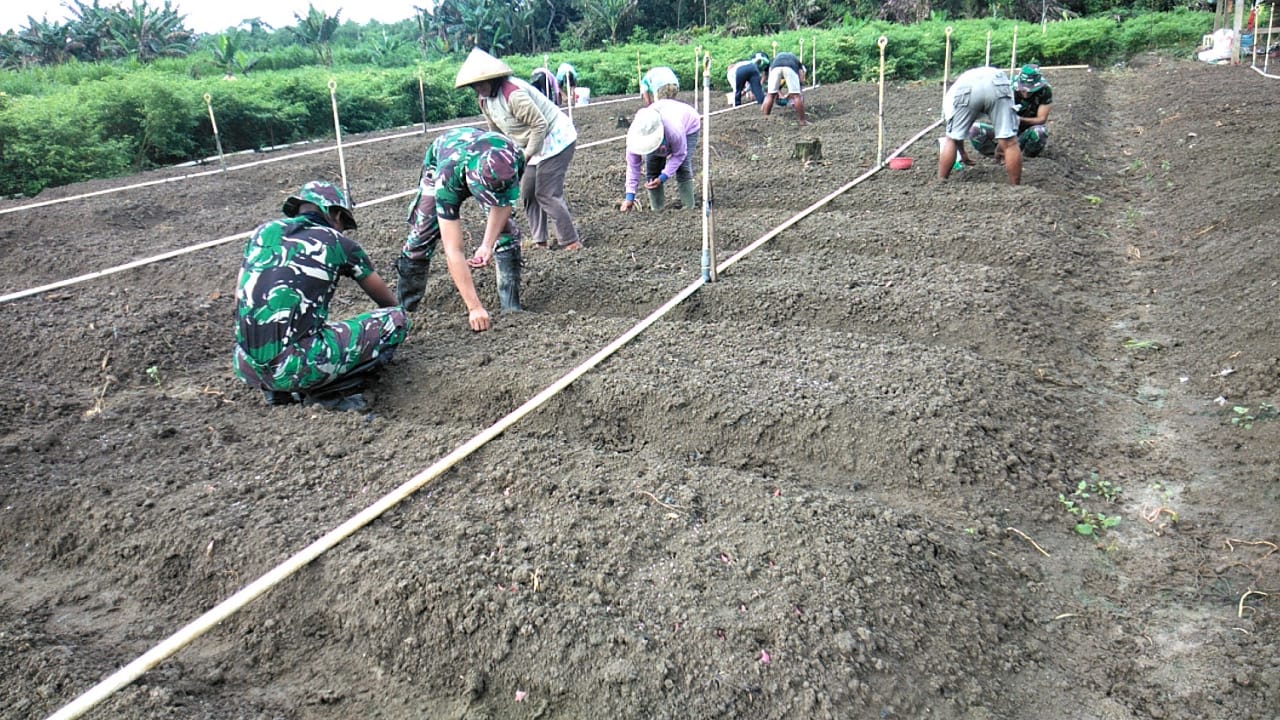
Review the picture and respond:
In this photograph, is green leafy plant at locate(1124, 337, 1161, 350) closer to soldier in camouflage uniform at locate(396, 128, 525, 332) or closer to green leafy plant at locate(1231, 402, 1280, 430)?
green leafy plant at locate(1231, 402, 1280, 430)

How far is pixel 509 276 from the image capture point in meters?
4.87

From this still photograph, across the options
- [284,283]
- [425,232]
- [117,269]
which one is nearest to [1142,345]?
[425,232]

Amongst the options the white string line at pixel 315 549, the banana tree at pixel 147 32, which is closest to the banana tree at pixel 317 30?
the banana tree at pixel 147 32

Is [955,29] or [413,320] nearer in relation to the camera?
[413,320]

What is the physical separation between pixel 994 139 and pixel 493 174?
16.3ft

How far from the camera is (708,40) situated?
26484mm

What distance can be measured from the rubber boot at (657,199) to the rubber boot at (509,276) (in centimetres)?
243

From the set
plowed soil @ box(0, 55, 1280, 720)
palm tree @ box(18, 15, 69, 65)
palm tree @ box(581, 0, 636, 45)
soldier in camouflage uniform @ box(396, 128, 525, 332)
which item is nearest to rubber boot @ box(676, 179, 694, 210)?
plowed soil @ box(0, 55, 1280, 720)

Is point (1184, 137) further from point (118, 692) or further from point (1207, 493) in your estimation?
point (118, 692)

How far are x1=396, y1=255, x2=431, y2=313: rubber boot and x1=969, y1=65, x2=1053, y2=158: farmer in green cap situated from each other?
4708mm

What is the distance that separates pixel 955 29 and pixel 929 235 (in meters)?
16.3

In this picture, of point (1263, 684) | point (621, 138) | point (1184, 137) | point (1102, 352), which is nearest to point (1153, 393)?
point (1102, 352)

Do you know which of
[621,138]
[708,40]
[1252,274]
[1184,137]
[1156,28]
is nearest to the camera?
[1252,274]

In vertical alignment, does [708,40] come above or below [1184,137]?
above
